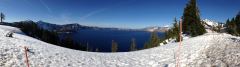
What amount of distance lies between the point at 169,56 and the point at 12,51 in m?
14.4

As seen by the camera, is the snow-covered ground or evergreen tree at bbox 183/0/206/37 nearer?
the snow-covered ground

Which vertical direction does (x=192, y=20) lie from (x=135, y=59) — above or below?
above

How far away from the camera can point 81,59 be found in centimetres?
2372

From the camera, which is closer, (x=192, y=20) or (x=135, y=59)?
(x=135, y=59)

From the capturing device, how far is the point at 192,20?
79.8 meters

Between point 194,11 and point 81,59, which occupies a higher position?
point 194,11

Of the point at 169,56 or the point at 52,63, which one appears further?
the point at 169,56

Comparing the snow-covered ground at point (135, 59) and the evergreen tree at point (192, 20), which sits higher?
the evergreen tree at point (192, 20)

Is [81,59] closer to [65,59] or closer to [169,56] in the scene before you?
[65,59]

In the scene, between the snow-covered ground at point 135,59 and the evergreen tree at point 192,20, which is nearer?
the snow-covered ground at point 135,59

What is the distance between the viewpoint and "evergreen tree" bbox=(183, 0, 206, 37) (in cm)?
7781

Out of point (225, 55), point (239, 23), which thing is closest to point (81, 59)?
point (225, 55)

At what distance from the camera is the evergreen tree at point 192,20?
255 feet

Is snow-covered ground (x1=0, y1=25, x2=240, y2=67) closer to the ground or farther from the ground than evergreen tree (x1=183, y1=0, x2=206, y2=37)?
closer to the ground
